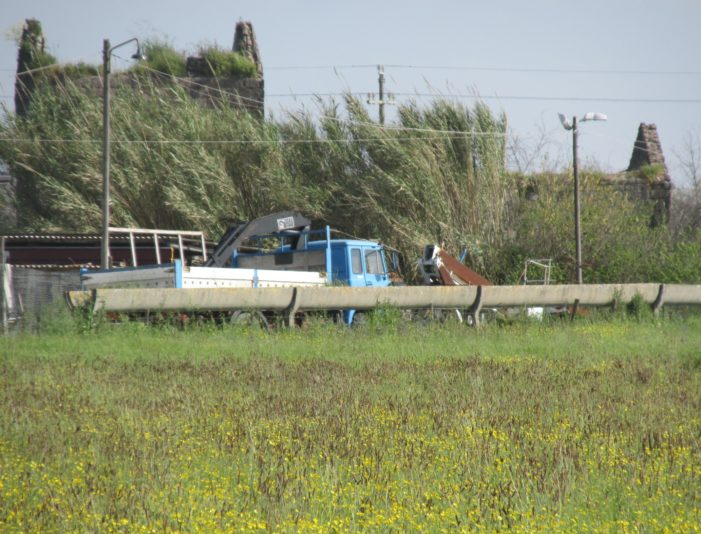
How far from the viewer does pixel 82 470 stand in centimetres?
583

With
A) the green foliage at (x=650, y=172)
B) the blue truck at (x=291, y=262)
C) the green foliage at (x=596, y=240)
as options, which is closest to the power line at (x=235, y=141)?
the green foliage at (x=596, y=240)

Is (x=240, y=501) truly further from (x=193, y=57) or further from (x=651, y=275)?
(x=193, y=57)

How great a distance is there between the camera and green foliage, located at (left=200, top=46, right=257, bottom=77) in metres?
36.3

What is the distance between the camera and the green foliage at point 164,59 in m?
35.7

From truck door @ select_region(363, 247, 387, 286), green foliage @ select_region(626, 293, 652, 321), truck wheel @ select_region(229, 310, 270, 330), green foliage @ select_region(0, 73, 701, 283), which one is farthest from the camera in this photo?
green foliage @ select_region(0, 73, 701, 283)

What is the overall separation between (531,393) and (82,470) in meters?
5.03

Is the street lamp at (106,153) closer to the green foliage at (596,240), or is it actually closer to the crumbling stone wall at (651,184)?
the green foliage at (596,240)

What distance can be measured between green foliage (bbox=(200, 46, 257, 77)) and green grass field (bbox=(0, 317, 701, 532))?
24.7 m

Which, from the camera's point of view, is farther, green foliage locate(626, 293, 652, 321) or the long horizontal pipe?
green foliage locate(626, 293, 652, 321)

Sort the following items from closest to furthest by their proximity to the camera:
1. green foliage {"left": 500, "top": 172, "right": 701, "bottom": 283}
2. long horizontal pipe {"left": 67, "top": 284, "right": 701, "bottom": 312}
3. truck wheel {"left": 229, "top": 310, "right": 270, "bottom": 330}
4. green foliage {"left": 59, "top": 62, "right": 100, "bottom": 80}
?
1. long horizontal pipe {"left": 67, "top": 284, "right": 701, "bottom": 312}
2. truck wheel {"left": 229, "top": 310, "right": 270, "bottom": 330}
3. green foliage {"left": 500, "top": 172, "right": 701, "bottom": 283}
4. green foliage {"left": 59, "top": 62, "right": 100, "bottom": 80}

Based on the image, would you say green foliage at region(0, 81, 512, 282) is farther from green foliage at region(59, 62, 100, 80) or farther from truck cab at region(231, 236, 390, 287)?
truck cab at region(231, 236, 390, 287)

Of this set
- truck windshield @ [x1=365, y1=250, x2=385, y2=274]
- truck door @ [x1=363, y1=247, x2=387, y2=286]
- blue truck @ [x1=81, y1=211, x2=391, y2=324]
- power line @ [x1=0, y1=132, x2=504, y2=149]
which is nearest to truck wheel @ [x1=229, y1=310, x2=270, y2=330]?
blue truck @ [x1=81, y1=211, x2=391, y2=324]

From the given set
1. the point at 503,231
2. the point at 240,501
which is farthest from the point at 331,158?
the point at 240,501

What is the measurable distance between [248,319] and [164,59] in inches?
830
